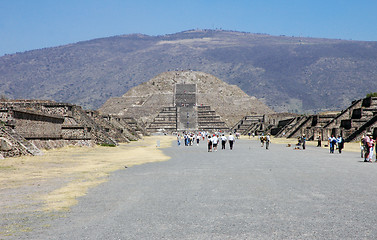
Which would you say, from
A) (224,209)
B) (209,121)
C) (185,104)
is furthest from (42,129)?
(185,104)

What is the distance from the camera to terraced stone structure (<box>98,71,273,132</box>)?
339ft

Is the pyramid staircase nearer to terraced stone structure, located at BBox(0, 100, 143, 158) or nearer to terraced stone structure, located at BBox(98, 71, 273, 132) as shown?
terraced stone structure, located at BBox(98, 71, 273, 132)

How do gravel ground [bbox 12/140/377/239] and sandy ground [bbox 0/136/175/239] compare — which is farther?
sandy ground [bbox 0/136/175/239]

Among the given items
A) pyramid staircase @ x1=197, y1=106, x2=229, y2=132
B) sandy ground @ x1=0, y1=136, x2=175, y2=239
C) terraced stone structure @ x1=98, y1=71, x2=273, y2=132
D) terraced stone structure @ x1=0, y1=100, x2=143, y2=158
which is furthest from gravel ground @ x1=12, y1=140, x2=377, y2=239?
terraced stone structure @ x1=98, y1=71, x2=273, y2=132

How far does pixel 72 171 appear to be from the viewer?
54.0 ft

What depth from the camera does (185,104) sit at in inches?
4663

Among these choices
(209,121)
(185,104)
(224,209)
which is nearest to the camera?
(224,209)

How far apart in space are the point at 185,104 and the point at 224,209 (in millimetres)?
109959

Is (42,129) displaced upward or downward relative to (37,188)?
upward

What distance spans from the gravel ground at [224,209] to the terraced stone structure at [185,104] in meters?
86.6

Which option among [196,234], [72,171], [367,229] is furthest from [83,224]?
[72,171]

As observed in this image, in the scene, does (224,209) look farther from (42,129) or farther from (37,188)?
(42,129)

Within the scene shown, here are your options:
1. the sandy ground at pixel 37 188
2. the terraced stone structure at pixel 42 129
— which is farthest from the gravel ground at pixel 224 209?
the terraced stone structure at pixel 42 129

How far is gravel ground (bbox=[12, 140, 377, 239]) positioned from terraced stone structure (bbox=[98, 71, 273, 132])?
86.6 m
